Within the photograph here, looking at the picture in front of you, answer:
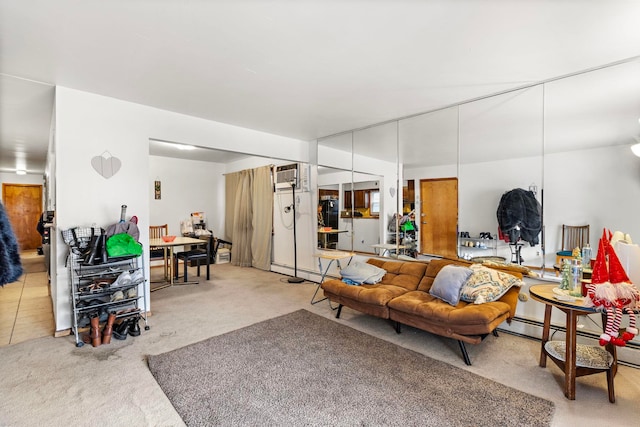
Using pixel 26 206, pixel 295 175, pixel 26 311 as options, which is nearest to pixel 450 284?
pixel 295 175

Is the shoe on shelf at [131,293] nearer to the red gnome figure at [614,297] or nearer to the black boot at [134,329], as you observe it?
the black boot at [134,329]

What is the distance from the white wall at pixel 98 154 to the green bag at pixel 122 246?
0.37 metres

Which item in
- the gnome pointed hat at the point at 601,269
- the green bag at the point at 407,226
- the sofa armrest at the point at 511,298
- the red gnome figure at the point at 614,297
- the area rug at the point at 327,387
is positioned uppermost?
the green bag at the point at 407,226

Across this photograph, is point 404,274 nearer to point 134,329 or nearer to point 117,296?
point 134,329

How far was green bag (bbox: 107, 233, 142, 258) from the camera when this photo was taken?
2.88 meters

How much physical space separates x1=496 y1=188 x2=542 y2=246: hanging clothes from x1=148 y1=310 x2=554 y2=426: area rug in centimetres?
168

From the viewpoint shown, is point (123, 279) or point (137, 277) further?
point (137, 277)

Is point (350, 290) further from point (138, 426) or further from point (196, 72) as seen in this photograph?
point (196, 72)

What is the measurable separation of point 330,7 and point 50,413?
2.97 metres

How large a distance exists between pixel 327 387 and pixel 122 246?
2.35m

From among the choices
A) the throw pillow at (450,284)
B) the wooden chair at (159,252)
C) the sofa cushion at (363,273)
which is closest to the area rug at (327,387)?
the throw pillow at (450,284)

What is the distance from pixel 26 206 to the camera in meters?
8.42

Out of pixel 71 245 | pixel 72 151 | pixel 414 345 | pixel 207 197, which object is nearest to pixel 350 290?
pixel 414 345

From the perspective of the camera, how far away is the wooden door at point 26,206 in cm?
823
